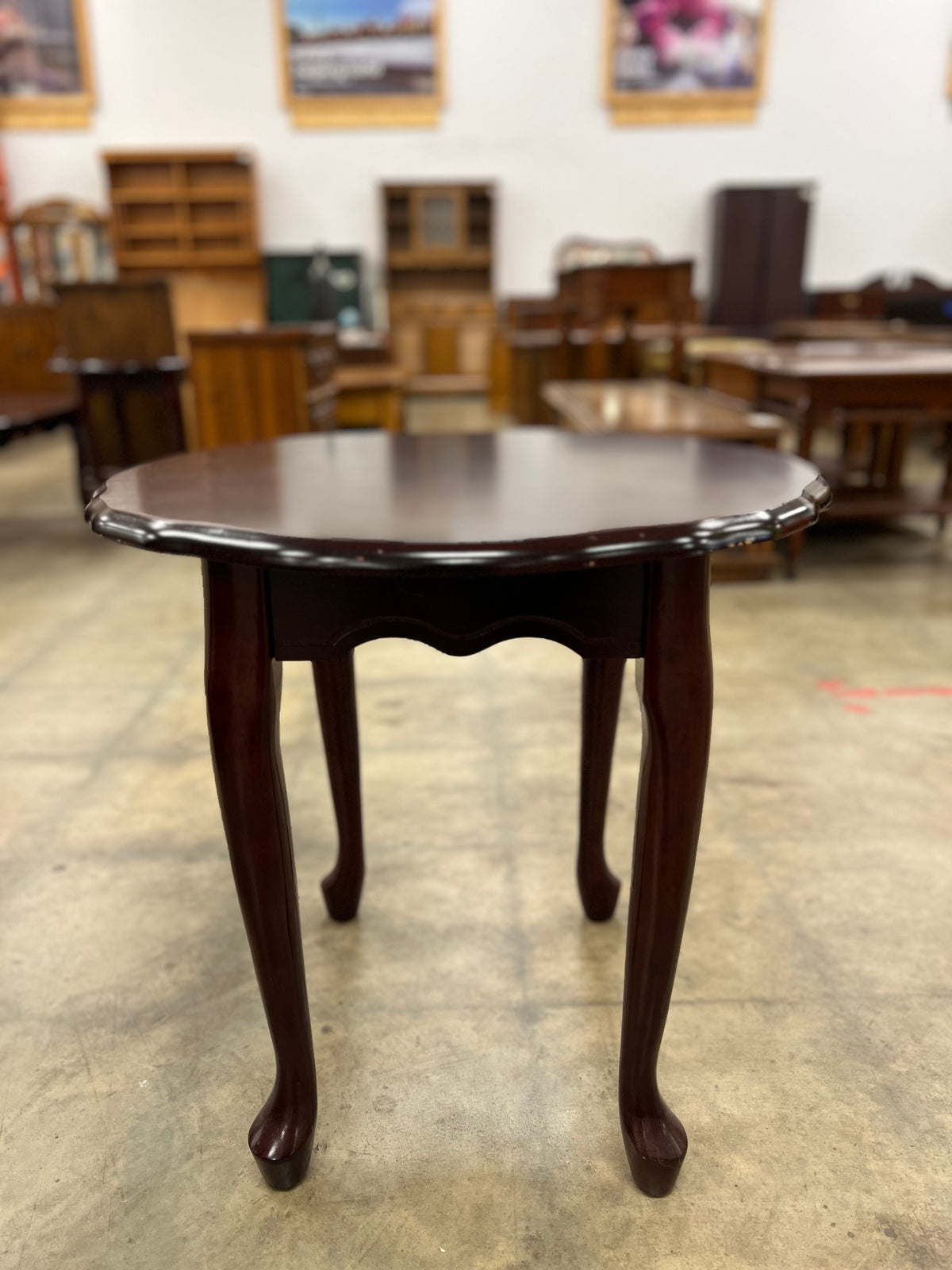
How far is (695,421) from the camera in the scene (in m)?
3.40

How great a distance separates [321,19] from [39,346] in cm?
418

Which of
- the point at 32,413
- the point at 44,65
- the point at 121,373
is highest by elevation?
the point at 44,65

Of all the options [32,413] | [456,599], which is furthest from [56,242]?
[456,599]

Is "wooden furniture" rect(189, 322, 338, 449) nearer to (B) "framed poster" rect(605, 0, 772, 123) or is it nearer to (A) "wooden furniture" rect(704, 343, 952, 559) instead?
(A) "wooden furniture" rect(704, 343, 952, 559)

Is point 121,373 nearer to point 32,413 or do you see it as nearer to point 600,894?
point 32,413

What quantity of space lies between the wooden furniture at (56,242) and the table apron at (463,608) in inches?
357

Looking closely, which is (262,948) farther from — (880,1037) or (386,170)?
(386,170)

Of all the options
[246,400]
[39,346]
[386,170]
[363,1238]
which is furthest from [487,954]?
[386,170]

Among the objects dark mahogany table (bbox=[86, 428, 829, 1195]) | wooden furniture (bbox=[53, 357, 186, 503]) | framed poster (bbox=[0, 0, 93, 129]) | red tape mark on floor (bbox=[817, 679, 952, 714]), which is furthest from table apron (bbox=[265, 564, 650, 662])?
framed poster (bbox=[0, 0, 93, 129])

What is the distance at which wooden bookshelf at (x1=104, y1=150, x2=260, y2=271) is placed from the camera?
862cm

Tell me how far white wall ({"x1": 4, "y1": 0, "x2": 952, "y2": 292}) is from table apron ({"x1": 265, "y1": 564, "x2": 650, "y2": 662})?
30.6 feet

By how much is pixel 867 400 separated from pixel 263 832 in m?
3.33

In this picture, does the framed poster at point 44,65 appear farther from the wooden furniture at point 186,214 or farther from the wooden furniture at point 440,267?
the wooden furniture at point 440,267

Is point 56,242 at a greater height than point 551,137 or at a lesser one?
lesser
